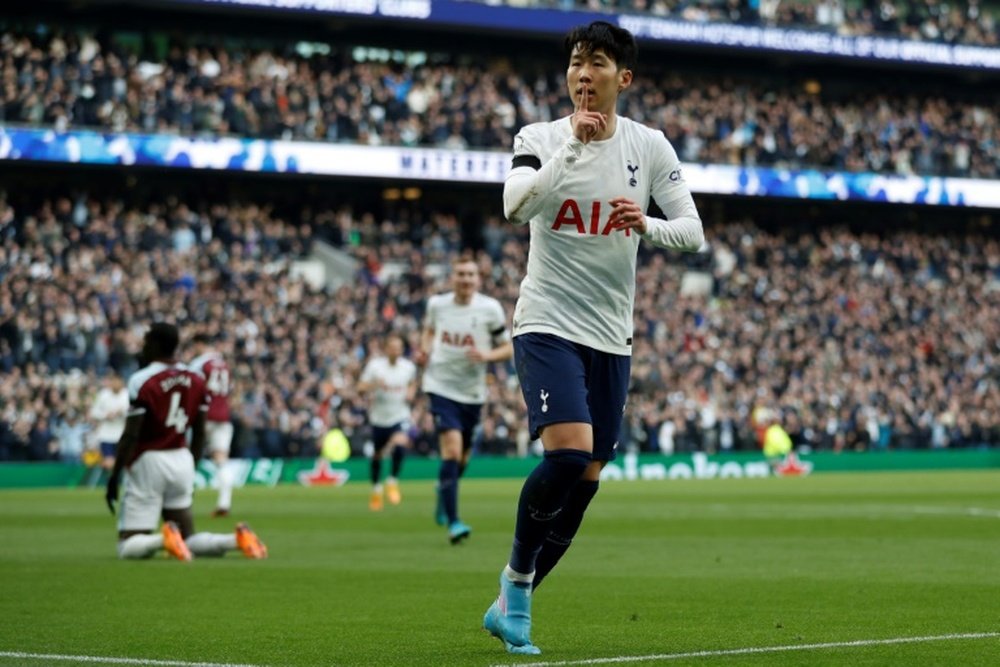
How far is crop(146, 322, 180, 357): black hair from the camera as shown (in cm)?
1409

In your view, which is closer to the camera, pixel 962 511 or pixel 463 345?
pixel 463 345

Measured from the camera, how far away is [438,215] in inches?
1829

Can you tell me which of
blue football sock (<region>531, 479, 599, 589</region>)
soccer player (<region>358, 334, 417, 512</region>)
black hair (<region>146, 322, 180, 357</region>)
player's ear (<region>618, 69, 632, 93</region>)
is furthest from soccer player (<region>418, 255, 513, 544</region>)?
player's ear (<region>618, 69, 632, 93</region>)

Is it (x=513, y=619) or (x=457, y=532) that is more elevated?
(x=513, y=619)

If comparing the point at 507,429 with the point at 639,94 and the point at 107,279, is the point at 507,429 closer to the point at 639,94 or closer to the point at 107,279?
the point at 107,279

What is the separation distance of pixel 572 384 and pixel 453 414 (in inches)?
380

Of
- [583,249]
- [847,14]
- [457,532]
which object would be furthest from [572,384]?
[847,14]

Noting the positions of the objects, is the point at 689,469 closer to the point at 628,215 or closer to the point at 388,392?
the point at 388,392

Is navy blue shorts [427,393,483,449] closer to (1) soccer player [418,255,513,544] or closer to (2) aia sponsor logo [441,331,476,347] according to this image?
(1) soccer player [418,255,513,544]

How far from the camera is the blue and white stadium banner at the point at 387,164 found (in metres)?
38.9

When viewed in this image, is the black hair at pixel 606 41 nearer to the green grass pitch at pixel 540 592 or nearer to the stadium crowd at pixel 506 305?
the green grass pitch at pixel 540 592

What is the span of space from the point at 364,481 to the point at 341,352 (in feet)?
11.1

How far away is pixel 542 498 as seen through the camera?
7.84m

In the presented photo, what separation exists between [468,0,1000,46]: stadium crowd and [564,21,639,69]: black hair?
39.0 meters
